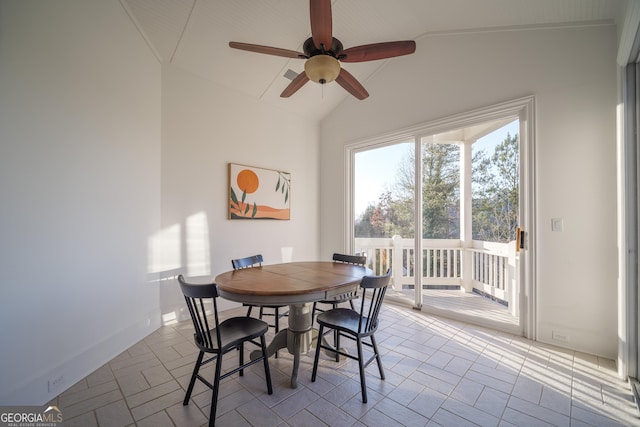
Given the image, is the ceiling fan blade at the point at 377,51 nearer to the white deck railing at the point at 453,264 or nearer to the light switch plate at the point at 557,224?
the light switch plate at the point at 557,224

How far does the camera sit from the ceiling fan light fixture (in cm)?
202

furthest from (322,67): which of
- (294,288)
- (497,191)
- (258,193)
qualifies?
(497,191)

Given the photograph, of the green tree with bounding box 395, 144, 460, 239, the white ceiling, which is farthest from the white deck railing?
the white ceiling

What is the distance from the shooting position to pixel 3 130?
5.07 feet

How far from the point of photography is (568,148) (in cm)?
254

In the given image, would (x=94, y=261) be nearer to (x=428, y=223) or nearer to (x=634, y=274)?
(x=428, y=223)

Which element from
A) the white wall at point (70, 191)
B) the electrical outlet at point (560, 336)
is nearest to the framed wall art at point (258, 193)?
the white wall at point (70, 191)

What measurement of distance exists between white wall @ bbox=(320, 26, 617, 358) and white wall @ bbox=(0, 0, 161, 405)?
365cm

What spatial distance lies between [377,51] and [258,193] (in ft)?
8.23

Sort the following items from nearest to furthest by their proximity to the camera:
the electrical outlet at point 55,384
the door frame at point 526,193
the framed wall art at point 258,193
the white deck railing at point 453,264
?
the electrical outlet at point 55,384 → the door frame at point 526,193 → the white deck railing at point 453,264 → the framed wall art at point 258,193

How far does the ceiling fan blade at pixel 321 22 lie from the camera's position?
1.72 metres

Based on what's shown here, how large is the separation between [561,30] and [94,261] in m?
4.73

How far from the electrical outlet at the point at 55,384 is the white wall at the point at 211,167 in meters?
1.20

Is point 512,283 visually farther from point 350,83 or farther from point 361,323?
point 350,83
